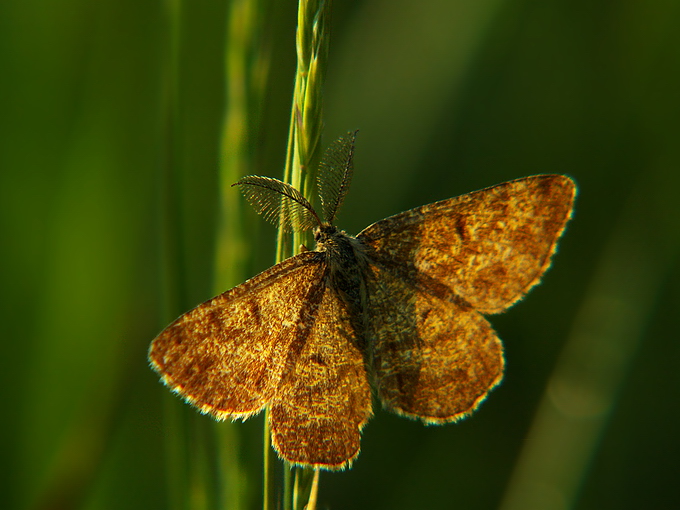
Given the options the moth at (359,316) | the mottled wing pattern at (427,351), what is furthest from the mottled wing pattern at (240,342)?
the mottled wing pattern at (427,351)

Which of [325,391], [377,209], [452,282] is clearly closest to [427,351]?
[452,282]

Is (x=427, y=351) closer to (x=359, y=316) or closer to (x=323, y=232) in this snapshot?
(x=359, y=316)

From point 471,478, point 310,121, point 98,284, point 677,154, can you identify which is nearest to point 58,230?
point 98,284

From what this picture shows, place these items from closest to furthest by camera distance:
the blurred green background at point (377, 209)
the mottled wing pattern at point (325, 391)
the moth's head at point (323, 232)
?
the mottled wing pattern at point (325, 391), the moth's head at point (323, 232), the blurred green background at point (377, 209)

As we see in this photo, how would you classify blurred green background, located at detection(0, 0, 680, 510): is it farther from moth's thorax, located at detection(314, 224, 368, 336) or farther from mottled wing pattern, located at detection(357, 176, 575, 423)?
mottled wing pattern, located at detection(357, 176, 575, 423)

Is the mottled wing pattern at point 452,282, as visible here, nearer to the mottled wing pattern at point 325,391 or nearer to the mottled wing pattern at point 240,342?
the mottled wing pattern at point 325,391

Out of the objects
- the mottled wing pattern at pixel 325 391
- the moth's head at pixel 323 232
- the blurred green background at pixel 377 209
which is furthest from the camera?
the blurred green background at pixel 377 209

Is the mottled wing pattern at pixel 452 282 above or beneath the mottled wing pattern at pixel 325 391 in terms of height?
above

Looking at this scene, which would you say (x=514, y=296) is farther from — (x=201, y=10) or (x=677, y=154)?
(x=201, y=10)
